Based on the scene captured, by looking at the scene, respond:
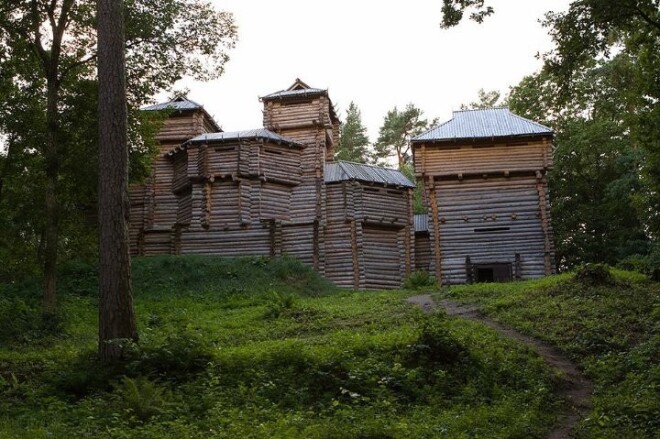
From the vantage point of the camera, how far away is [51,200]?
19.8m

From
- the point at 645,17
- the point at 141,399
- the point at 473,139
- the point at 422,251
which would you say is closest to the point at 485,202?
the point at 473,139

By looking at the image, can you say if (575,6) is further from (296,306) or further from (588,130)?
(588,130)

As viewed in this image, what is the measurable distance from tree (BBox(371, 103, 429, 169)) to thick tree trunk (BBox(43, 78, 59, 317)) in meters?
50.5

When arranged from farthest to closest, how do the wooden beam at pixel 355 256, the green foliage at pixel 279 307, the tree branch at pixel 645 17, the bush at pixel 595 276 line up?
the wooden beam at pixel 355 256 → the bush at pixel 595 276 → the green foliage at pixel 279 307 → the tree branch at pixel 645 17

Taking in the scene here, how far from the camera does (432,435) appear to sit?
27.2 feet

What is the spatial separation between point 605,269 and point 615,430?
1416 cm

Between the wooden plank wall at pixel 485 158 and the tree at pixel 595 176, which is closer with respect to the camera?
the wooden plank wall at pixel 485 158

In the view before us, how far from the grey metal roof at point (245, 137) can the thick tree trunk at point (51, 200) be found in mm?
15148

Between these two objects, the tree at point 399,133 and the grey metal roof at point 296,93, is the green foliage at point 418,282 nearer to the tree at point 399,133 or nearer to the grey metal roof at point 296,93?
the grey metal roof at point 296,93

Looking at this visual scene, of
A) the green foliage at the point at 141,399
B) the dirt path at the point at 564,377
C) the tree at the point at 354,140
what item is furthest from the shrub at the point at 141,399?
the tree at the point at 354,140

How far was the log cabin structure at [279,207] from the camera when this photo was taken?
35344 mm

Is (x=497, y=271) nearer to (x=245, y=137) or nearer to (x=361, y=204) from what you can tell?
(x=361, y=204)

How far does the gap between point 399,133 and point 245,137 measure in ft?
116

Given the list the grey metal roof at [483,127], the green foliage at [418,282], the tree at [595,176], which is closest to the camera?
the green foliage at [418,282]
